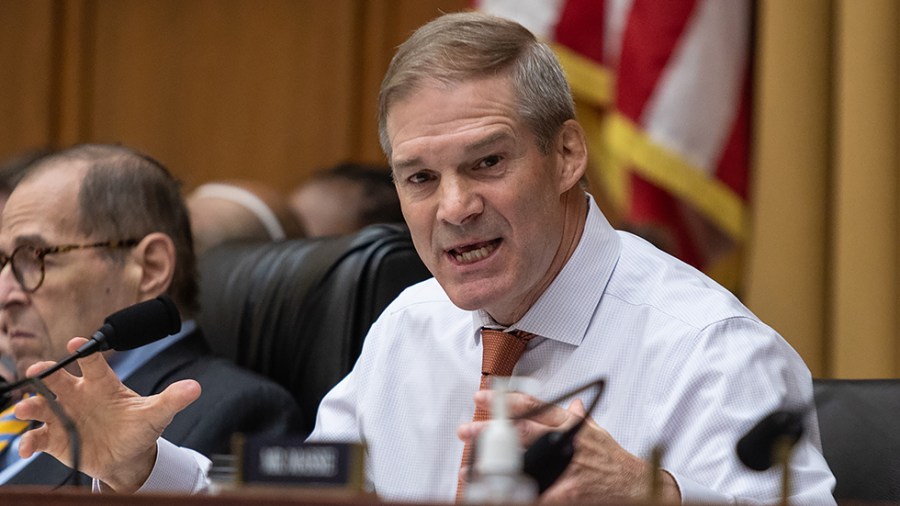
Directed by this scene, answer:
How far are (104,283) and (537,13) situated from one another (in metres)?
1.34

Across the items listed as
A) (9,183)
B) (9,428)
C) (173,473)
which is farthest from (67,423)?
(9,183)

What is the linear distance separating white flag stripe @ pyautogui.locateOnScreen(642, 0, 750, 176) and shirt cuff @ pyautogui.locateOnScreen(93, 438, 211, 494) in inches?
61.6

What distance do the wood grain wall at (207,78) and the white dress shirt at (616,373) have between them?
2.27 meters

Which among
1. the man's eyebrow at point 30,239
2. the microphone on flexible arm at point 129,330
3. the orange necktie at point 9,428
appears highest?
the microphone on flexible arm at point 129,330

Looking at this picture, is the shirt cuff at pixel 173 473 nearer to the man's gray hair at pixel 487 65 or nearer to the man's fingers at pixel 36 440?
the man's fingers at pixel 36 440

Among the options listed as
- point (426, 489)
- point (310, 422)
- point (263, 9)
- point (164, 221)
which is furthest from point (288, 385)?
point (263, 9)

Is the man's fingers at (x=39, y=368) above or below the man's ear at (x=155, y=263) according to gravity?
above

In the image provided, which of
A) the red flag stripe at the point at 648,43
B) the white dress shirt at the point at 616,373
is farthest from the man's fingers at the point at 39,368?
the red flag stripe at the point at 648,43

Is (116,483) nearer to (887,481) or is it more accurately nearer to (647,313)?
(647,313)

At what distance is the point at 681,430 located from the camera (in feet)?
5.98

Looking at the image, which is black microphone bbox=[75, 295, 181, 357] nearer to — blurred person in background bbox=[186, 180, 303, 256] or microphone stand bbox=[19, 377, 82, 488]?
microphone stand bbox=[19, 377, 82, 488]

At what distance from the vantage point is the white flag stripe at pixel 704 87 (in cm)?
314

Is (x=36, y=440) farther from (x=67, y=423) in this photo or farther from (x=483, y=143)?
(x=483, y=143)

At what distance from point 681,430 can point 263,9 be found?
3078mm
